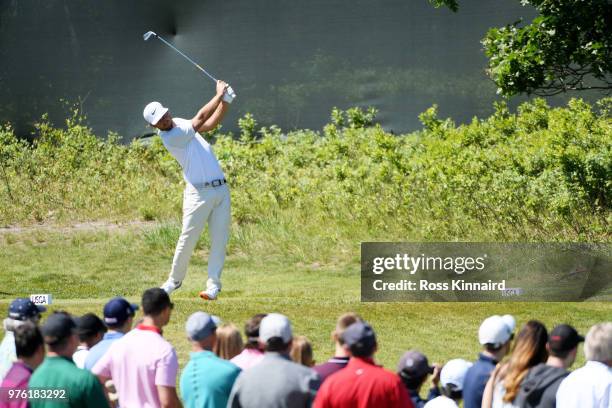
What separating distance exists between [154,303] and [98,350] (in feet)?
1.99

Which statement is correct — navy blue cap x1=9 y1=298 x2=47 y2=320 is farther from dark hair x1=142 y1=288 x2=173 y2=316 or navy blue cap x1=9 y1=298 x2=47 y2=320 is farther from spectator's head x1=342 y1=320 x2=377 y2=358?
spectator's head x1=342 y1=320 x2=377 y2=358

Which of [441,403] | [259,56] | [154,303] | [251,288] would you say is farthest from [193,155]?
[259,56]

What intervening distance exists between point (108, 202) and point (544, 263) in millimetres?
7587

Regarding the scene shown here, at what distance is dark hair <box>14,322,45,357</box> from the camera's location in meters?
6.70

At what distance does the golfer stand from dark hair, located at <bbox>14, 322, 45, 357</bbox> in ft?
18.1

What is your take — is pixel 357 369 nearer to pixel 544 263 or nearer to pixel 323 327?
pixel 323 327

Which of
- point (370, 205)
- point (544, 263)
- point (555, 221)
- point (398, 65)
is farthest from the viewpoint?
point (398, 65)

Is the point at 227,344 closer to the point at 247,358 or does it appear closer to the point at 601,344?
the point at 247,358

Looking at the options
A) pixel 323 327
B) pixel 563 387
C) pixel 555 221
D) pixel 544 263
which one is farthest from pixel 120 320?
pixel 555 221

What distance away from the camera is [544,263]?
14.9m

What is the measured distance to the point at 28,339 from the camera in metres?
6.70

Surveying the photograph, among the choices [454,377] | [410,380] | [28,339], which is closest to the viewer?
[28,339]

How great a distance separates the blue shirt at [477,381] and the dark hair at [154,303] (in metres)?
2.00

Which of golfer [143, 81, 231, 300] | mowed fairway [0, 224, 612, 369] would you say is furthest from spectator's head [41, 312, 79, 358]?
golfer [143, 81, 231, 300]
